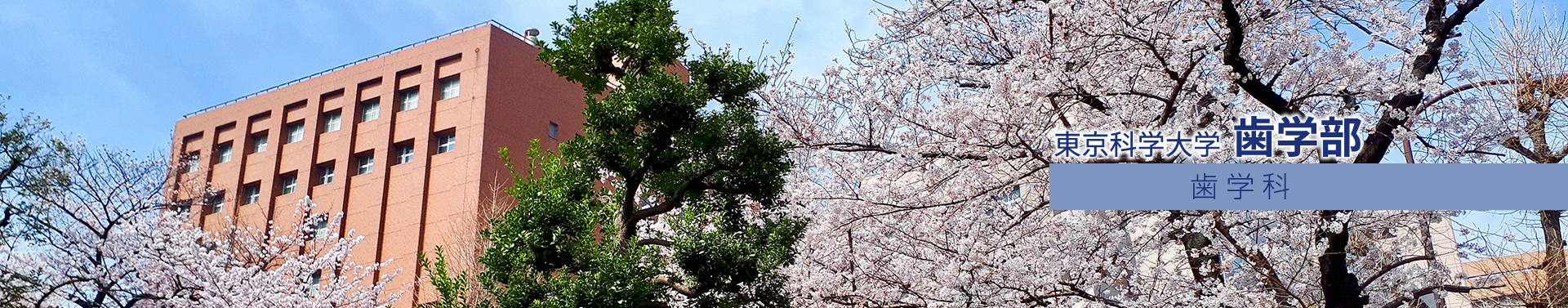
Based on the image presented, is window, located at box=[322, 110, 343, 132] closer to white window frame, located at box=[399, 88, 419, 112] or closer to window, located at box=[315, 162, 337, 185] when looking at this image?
window, located at box=[315, 162, 337, 185]

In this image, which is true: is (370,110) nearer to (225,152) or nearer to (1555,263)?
(225,152)

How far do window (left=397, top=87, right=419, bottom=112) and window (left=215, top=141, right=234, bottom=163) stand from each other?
6.36 metres

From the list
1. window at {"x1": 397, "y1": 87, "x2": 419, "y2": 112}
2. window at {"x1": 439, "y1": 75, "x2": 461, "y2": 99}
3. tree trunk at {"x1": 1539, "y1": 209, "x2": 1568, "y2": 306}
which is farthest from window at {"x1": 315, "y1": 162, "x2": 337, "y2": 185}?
tree trunk at {"x1": 1539, "y1": 209, "x2": 1568, "y2": 306}

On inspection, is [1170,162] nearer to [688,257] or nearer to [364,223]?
[688,257]

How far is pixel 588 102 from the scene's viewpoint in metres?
9.43

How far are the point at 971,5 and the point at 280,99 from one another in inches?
1097

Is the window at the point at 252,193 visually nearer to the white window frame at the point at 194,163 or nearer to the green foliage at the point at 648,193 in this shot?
the white window frame at the point at 194,163

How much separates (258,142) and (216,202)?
1955 millimetres

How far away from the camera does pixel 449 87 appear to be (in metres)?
28.9

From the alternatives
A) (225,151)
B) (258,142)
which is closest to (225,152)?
(225,151)

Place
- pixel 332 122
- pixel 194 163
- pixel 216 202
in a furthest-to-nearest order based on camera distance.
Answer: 1. pixel 194 163
2. pixel 216 202
3. pixel 332 122

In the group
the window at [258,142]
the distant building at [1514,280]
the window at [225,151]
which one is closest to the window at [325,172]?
the window at [258,142]

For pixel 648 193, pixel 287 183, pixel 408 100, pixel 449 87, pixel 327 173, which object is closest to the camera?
pixel 648 193

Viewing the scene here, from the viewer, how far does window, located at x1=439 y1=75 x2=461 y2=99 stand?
2866cm
